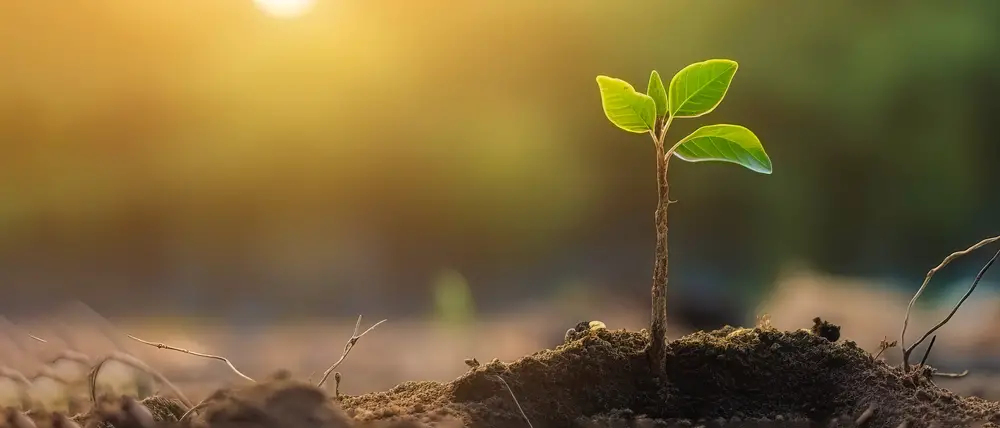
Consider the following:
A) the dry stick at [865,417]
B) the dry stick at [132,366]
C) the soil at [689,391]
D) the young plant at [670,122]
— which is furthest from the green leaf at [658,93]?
the dry stick at [132,366]

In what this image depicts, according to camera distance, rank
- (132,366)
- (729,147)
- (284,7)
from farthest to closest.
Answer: (284,7) → (729,147) → (132,366)

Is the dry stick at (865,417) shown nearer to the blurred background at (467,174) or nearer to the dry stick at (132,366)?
the blurred background at (467,174)

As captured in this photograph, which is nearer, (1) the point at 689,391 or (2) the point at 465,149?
(1) the point at 689,391

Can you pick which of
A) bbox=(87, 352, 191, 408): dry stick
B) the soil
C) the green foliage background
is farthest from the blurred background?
bbox=(87, 352, 191, 408): dry stick

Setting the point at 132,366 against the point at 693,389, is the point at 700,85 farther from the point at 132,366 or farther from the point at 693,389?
the point at 132,366

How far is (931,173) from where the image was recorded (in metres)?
1.22

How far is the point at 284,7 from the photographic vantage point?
116cm

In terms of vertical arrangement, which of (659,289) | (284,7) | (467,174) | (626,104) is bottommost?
(659,289)

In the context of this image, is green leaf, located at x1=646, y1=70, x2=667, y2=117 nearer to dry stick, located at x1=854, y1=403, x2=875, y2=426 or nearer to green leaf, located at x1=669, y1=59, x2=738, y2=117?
green leaf, located at x1=669, y1=59, x2=738, y2=117

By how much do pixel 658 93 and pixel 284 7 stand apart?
2.38 ft

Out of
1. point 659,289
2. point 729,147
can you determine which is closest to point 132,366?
point 659,289

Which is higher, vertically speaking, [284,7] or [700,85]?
[284,7]

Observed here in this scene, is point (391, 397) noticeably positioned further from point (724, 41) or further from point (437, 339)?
point (724, 41)

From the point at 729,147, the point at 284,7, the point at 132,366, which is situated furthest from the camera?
the point at 284,7
